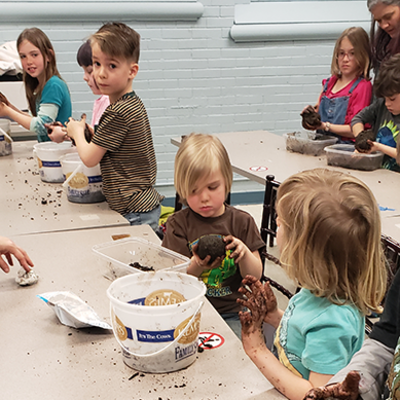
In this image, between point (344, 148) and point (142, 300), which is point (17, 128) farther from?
point (142, 300)

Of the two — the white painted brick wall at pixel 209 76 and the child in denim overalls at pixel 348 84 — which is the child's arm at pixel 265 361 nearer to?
the child in denim overalls at pixel 348 84

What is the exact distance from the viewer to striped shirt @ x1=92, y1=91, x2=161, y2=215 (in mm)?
2092

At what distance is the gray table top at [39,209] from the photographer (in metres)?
1.98

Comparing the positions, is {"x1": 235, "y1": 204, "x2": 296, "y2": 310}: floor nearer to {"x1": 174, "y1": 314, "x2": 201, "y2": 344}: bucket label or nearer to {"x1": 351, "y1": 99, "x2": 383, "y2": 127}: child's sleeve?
{"x1": 351, "y1": 99, "x2": 383, "y2": 127}: child's sleeve

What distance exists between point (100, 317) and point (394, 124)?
2176mm

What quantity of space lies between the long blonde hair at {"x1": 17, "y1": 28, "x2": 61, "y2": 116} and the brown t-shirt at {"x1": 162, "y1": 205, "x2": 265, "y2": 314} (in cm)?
208

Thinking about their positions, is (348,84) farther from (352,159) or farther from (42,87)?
(42,87)

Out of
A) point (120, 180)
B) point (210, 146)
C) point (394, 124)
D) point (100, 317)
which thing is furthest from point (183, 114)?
point (100, 317)

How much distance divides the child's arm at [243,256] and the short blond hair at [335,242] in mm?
402

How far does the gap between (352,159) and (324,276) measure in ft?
5.97

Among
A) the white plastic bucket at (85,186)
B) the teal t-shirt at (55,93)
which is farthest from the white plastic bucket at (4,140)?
the white plastic bucket at (85,186)

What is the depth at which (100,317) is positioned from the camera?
1.28 m

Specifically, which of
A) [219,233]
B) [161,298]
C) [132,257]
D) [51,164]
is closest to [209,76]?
[51,164]

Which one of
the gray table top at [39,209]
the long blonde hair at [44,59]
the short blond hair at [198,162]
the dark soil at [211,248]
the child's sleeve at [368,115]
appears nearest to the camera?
the dark soil at [211,248]
